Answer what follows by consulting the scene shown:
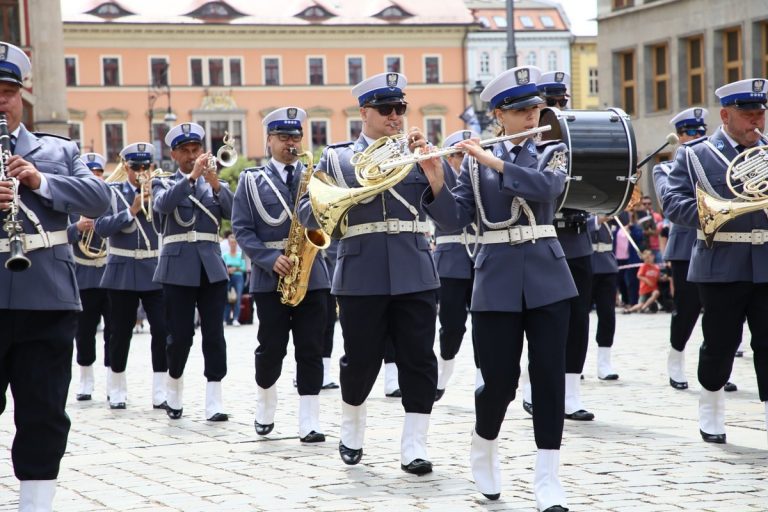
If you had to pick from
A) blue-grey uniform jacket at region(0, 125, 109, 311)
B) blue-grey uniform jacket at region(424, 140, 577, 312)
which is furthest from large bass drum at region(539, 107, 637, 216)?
blue-grey uniform jacket at region(0, 125, 109, 311)

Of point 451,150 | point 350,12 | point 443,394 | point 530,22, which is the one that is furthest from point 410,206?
point 530,22

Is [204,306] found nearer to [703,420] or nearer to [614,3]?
[703,420]

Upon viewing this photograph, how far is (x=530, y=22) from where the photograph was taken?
101000mm

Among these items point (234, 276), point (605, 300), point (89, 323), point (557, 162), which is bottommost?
point (234, 276)

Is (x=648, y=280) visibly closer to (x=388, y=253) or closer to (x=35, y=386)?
(x=388, y=253)

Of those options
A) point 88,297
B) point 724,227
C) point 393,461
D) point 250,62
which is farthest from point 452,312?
point 250,62

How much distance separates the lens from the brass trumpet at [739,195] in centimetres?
848

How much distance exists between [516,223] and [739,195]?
1.94m

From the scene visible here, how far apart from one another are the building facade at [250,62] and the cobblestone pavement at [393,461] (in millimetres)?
73273

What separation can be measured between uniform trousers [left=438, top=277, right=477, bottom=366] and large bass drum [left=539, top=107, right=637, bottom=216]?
11.7 feet

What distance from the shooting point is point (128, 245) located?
12492mm

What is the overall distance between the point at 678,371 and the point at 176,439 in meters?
4.85

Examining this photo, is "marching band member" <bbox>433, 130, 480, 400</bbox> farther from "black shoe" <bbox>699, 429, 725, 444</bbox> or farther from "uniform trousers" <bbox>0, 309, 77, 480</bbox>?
"uniform trousers" <bbox>0, 309, 77, 480</bbox>

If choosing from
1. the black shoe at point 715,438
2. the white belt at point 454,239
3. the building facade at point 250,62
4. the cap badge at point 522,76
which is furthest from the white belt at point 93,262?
the building facade at point 250,62
